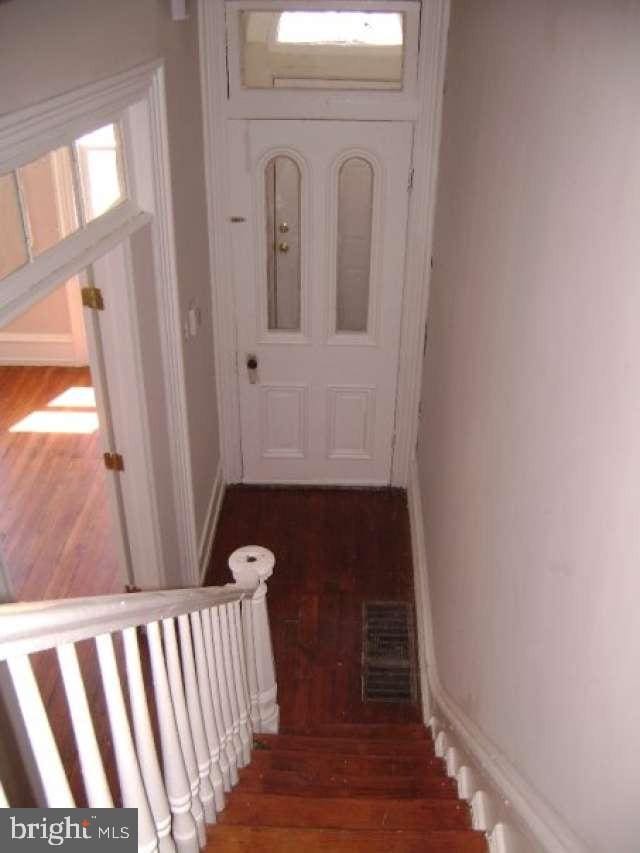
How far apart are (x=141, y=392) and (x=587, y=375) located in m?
2.00

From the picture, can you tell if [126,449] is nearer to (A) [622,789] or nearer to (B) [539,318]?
(B) [539,318]

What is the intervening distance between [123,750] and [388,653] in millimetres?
2390

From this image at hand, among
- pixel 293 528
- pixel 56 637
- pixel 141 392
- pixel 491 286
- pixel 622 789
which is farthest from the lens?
pixel 293 528

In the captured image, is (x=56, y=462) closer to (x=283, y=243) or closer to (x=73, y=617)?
(x=283, y=243)

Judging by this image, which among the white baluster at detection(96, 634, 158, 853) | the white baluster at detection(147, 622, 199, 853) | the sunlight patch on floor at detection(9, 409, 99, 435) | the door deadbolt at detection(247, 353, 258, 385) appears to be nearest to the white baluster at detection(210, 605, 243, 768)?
the white baluster at detection(147, 622, 199, 853)

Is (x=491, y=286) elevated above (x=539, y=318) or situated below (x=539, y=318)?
below

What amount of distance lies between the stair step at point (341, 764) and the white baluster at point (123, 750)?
94 centimetres

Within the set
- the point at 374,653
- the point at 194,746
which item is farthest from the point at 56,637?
the point at 374,653

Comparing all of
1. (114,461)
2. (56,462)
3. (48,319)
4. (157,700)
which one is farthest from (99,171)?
(48,319)

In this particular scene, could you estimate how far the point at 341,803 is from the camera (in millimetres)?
2080

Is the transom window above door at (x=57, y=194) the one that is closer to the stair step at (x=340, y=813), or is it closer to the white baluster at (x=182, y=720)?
the white baluster at (x=182, y=720)

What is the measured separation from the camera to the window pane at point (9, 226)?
177cm

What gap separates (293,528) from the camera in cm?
437

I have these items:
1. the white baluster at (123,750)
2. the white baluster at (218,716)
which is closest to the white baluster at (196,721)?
the white baluster at (218,716)
